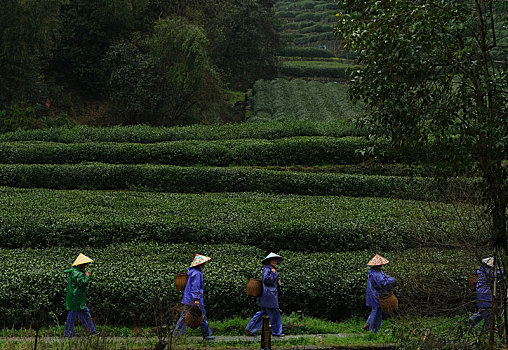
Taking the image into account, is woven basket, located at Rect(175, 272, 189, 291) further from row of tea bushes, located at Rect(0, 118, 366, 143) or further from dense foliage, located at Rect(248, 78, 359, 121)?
dense foliage, located at Rect(248, 78, 359, 121)

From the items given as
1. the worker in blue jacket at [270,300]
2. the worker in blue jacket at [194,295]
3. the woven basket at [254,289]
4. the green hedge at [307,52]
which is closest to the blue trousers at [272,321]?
the worker in blue jacket at [270,300]

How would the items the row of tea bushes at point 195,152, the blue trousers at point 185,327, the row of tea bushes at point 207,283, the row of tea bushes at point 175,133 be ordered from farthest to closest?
the row of tea bushes at point 175,133 → the row of tea bushes at point 195,152 → the row of tea bushes at point 207,283 → the blue trousers at point 185,327

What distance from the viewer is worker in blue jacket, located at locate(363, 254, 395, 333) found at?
10.3 metres

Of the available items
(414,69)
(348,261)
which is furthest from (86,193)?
(414,69)

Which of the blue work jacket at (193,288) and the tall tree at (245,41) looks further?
the tall tree at (245,41)

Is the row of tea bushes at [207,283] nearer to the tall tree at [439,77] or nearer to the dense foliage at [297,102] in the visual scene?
the tall tree at [439,77]

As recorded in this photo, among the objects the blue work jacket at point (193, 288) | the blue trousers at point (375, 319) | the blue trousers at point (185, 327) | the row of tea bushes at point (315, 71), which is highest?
the row of tea bushes at point (315, 71)

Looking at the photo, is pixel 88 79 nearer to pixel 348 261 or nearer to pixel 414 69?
→ pixel 348 261

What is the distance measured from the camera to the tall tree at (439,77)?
25.9ft

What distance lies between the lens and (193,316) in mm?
9438

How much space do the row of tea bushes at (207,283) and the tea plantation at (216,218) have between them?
28mm

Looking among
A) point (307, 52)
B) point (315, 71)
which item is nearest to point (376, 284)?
point (315, 71)

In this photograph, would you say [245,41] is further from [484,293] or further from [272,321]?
[484,293]

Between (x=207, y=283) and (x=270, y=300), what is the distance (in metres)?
1.73
